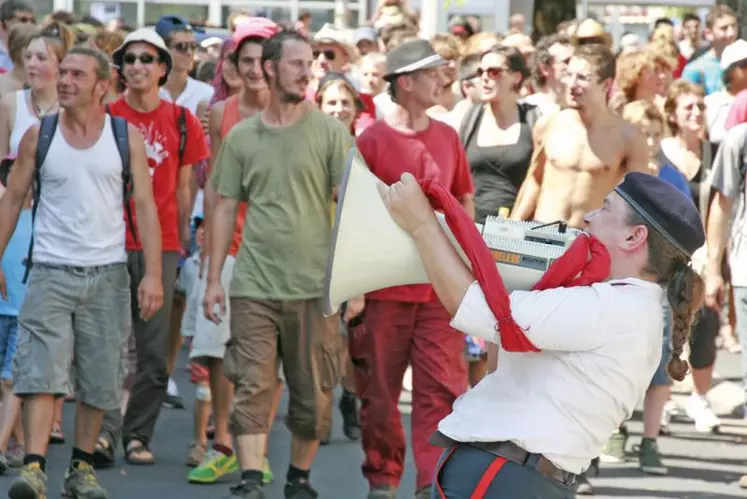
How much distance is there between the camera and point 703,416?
1036 centimetres

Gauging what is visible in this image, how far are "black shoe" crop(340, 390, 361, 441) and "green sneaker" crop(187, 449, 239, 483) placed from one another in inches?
52.1

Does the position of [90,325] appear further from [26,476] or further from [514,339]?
[514,339]

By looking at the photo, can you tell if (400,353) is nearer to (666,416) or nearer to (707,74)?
(666,416)

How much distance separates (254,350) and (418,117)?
1422 mm

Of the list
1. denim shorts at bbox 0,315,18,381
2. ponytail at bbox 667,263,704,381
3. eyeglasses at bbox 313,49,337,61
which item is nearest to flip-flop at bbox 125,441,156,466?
denim shorts at bbox 0,315,18,381

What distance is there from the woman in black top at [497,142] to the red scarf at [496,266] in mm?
5385

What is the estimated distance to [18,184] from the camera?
25.1 ft

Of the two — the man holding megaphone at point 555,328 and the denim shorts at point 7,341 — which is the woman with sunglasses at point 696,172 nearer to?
the denim shorts at point 7,341

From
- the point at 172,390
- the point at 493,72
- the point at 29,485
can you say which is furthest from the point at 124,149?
the point at 172,390

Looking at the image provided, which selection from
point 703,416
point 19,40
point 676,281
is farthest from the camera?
point 703,416

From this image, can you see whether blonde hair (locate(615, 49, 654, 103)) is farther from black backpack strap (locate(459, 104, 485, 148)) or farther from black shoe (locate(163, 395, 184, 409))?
black shoe (locate(163, 395, 184, 409))

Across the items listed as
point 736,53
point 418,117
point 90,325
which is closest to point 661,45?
point 736,53

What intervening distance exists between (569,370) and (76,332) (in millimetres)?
3857

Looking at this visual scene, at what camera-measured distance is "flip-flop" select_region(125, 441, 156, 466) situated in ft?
28.7
